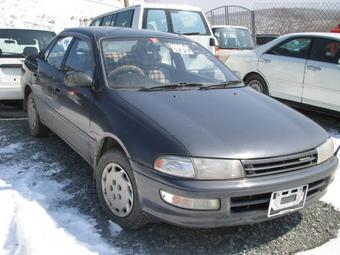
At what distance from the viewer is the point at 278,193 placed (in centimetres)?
299

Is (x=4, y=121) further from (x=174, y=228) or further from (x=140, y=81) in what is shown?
(x=174, y=228)

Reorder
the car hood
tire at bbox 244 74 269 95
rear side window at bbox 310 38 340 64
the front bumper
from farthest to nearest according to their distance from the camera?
tire at bbox 244 74 269 95
rear side window at bbox 310 38 340 64
the car hood
the front bumper

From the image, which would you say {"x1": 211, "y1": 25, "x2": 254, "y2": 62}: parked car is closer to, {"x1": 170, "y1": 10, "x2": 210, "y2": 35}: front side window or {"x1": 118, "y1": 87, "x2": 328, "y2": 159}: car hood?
{"x1": 170, "y1": 10, "x2": 210, "y2": 35}: front side window

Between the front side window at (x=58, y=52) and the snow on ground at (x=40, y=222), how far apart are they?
126 cm

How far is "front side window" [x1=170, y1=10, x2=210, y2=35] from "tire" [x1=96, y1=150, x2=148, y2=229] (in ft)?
17.5

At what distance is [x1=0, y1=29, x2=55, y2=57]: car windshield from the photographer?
282 inches

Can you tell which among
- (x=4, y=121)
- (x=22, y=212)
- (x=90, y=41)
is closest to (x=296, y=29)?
(x=4, y=121)

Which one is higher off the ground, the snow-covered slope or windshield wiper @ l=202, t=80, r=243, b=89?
windshield wiper @ l=202, t=80, r=243, b=89

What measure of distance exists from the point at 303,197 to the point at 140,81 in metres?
1.68

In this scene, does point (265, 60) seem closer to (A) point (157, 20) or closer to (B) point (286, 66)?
(B) point (286, 66)

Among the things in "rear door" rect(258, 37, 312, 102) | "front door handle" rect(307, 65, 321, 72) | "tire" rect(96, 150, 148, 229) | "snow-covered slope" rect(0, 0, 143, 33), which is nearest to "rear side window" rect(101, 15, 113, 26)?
"rear door" rect(258, 37, 312, 102)

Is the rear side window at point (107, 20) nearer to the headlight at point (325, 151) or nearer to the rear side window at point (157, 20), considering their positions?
the rear side window at point (157, 20)

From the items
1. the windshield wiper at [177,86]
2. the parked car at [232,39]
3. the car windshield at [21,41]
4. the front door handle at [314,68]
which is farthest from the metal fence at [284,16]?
the windshield wiper at [177,86]

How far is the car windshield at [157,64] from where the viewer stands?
12.9 feet
